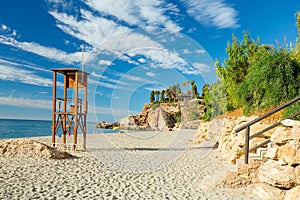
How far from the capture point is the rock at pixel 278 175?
3.88 metres

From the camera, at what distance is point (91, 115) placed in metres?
10.9

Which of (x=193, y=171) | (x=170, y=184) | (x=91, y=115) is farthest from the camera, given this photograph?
(x=91, y=115)

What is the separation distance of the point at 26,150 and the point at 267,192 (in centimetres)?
765

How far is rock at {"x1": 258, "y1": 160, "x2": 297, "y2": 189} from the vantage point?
153 inches

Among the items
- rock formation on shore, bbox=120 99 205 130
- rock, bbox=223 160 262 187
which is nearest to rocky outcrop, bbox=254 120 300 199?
rock, bbox=223 160 262 187

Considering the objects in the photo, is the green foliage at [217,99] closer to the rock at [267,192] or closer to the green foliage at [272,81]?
the green foliage at [272,81]

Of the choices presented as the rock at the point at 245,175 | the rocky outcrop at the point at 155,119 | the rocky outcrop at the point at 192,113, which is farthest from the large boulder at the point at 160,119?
the rock at the point at 245,175

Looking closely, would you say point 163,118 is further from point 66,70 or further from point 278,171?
point 278,171

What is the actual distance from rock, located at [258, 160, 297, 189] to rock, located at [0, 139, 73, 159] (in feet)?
21.1

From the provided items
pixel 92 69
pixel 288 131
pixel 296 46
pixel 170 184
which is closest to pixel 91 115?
pixel 92 69

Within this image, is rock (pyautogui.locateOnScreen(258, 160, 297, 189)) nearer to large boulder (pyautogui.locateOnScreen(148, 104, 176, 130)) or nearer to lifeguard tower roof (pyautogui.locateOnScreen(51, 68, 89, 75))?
lifeguard tower roof (pyautogui.locateOnScreen(51, 68, 89, 75))

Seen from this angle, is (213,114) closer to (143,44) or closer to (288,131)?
(143,44)

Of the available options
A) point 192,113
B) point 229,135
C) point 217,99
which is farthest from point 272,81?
point 192,113

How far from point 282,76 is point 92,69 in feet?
22.8
